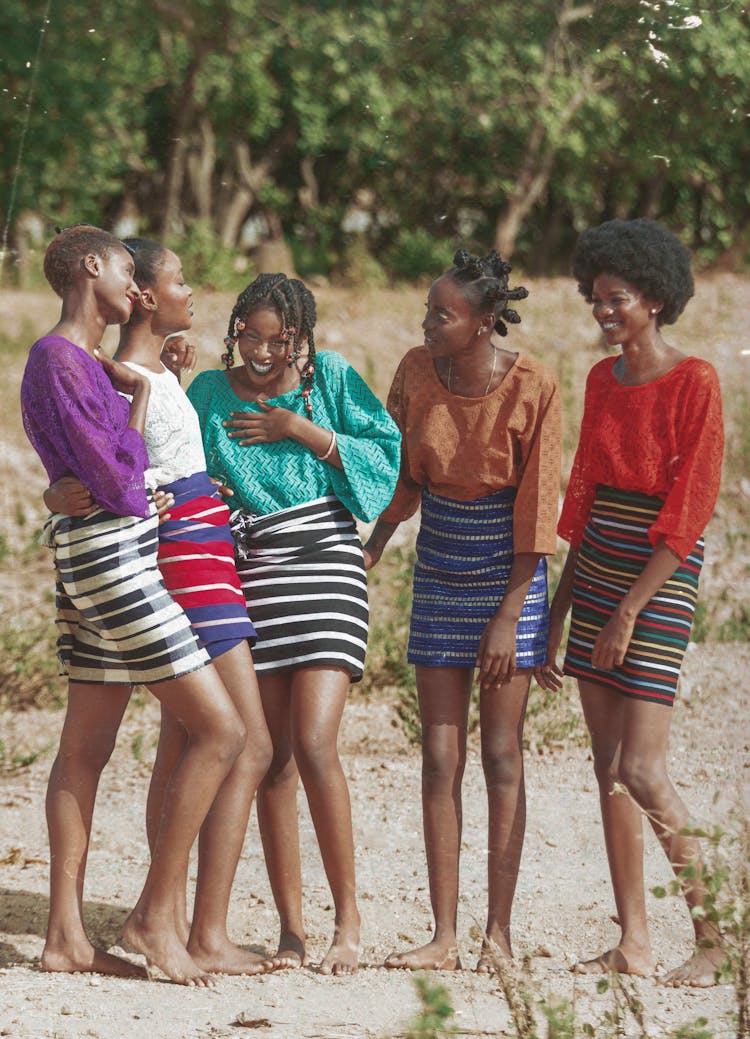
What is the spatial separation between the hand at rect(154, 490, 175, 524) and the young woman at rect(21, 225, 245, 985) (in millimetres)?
36

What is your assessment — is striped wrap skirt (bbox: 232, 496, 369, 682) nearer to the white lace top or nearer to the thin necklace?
the white lace top

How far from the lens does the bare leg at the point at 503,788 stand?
10.1 ft

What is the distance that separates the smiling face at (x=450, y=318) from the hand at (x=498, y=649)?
0.61m

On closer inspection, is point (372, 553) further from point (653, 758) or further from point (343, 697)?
point (653, 758)

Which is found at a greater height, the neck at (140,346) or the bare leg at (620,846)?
the neck at (140,346)

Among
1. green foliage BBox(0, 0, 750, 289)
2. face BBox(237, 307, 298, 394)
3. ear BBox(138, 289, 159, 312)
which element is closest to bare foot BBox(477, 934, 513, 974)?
face BBox(237, 307, 298, 394)

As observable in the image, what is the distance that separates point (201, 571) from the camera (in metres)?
2.92

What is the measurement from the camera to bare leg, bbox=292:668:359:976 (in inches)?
117

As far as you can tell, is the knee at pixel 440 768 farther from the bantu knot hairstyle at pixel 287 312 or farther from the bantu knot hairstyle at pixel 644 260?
the bantu knot hairstyle at pixel 644 260

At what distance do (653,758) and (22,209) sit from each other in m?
8.87

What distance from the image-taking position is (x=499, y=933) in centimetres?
306

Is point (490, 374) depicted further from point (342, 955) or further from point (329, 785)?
point (342, 955)

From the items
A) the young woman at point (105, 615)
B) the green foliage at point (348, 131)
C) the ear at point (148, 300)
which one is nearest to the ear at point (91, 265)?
the young woman at point (105, 615)

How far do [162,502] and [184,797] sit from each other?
2.01 ft
